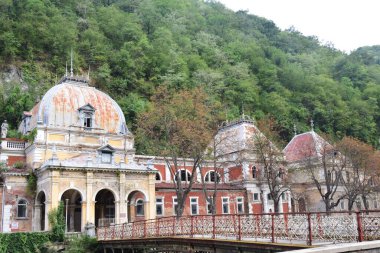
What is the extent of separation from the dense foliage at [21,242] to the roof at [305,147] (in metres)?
30.7

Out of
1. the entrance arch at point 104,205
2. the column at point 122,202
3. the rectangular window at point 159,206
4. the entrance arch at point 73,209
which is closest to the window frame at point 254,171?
the rectangular window at point 159,206

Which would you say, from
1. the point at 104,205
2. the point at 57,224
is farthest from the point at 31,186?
the point at 104,205

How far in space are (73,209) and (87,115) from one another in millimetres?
8684

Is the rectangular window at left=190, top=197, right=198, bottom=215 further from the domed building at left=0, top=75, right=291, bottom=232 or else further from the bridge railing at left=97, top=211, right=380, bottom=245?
the bridge railing at left=97, top=211, right=380, bottom=245

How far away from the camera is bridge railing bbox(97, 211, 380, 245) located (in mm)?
12094

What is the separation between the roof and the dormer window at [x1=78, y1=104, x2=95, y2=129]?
24.1 meters

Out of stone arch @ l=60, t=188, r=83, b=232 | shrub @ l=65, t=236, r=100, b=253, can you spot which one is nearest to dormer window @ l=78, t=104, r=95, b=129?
stone arch @ l=60, t=188, r=83, b=232

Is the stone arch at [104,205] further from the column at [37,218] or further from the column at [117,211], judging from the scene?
the column at [37,218]

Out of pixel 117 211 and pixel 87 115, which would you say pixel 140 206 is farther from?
pixel 87 115

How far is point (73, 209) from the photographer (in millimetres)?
35312

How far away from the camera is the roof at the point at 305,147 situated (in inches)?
1953

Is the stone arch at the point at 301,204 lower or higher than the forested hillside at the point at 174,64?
lower

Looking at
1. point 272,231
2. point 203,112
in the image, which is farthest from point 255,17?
point 272,231

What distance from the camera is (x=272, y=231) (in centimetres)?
1399
